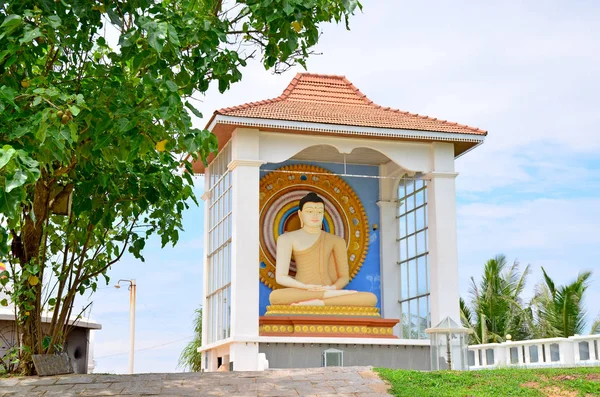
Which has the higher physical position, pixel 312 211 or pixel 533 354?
pixel 312 211

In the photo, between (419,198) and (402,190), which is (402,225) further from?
(419,198)

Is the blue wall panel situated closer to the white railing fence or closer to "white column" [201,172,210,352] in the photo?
"white column" [201,172,210,352]

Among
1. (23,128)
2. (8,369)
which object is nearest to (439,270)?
(8,369)

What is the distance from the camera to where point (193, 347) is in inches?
782

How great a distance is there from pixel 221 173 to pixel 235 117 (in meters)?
1.95

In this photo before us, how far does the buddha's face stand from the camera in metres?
15.0

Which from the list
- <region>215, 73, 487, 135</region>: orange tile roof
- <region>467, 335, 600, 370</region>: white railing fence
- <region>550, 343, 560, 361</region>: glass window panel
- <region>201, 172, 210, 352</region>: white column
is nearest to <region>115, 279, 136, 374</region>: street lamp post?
<region>201, 172, 210, 352</region>: white column

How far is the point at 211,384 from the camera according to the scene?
8.95 metres

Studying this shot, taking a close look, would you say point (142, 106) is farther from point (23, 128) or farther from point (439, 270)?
point (439, 270)

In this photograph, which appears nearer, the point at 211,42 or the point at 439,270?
the point at 211,42

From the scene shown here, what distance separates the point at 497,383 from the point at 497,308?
15.9m

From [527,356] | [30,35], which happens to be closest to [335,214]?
[527,356]

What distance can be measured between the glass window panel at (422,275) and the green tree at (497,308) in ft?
30.7

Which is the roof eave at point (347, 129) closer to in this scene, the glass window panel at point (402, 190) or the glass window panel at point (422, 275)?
the glass window panel at point (402, 190)
